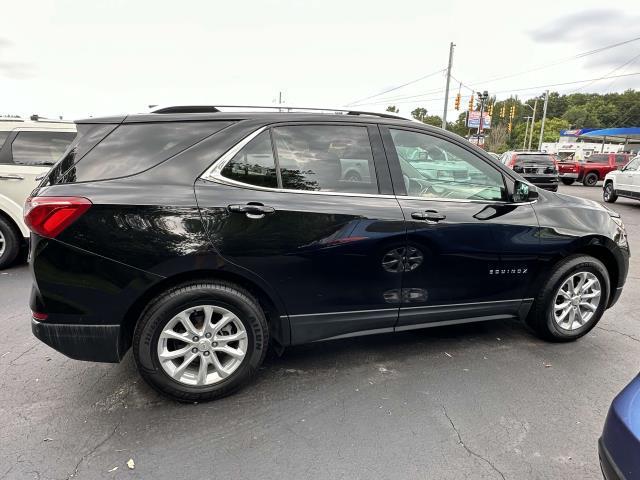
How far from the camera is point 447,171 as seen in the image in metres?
3.41

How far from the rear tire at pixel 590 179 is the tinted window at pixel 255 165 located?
23.8 metres

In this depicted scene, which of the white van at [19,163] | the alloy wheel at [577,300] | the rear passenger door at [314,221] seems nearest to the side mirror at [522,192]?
the alloy wheel at [577,300]

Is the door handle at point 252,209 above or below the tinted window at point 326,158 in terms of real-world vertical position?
below

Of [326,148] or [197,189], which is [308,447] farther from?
[326,148]

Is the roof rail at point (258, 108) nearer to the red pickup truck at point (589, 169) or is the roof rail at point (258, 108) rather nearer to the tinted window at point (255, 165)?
the tinted window at point (255, 165)

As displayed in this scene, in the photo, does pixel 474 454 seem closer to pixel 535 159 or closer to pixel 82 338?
pixel 82 338

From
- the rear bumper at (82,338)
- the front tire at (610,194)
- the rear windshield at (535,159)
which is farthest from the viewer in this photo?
the rear windshield at (535,159)

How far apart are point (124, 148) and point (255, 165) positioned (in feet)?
2.59

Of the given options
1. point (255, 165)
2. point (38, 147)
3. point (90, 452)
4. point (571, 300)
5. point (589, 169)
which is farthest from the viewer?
point (589, 169)

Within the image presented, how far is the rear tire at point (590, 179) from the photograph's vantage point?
2198cm

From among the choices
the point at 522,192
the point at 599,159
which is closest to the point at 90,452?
the point at 522,192

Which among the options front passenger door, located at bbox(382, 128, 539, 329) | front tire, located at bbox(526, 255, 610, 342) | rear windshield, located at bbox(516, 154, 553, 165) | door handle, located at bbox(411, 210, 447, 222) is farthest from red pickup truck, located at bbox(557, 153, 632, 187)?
door handle, located at bbox(411, 210, 447, 222)

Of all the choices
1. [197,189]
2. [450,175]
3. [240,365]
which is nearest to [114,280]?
[197,189]

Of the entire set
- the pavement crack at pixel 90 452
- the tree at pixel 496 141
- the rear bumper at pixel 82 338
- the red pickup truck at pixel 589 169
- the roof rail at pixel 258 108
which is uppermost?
the tree at pixel 496 141
